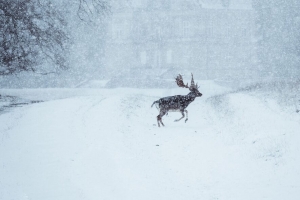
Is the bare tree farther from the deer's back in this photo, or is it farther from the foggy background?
the foggy background

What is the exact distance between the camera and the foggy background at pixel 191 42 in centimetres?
4800

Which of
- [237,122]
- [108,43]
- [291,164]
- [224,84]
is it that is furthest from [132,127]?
[108,43]

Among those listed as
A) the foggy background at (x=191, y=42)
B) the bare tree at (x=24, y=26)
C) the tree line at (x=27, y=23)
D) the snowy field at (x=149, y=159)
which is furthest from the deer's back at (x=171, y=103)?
the foggy background at (x=191, y=42)

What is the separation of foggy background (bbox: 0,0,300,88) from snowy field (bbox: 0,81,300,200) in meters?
35.3

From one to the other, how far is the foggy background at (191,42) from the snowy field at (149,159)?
35279 mm

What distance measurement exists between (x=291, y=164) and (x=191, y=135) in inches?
152

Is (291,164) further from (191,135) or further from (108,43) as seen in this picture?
(108,43)

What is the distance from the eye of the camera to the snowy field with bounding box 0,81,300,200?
5723 millimetres

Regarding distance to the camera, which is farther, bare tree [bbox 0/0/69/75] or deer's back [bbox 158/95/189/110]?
bare tree [bbox 0/0/69/75]

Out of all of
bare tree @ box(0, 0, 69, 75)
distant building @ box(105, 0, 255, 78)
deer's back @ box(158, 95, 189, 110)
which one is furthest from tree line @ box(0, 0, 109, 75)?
distant building @ box(105, 0, 255, 78)

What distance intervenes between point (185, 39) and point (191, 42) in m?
1.07

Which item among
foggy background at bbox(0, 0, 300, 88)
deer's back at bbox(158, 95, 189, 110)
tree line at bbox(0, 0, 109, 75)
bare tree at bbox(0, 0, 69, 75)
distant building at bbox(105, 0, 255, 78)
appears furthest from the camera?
distant building at bbox(105, 0, 255, 78)

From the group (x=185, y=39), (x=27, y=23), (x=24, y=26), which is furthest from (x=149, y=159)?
(x=185, y=39)

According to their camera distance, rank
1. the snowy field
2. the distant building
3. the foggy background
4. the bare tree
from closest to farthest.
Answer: the snowy field, the bare tree, the foggy background, the distant building
